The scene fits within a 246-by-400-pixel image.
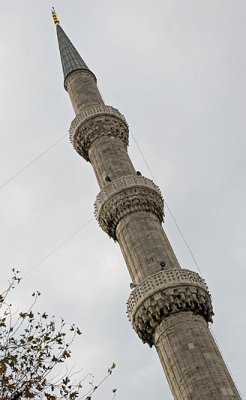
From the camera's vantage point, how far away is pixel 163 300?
14664mm

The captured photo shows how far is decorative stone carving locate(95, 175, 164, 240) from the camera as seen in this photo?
17219mm

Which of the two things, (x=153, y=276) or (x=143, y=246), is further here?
(x=143, y=246)

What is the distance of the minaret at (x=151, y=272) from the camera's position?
44.1ft

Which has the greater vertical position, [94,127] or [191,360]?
[94,127]

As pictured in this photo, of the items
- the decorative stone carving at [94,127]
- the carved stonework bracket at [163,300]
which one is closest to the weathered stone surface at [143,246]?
the carved stonework bracket at [163,300]

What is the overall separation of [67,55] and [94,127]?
6.02 metres

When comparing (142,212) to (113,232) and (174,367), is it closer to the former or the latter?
(113,232)

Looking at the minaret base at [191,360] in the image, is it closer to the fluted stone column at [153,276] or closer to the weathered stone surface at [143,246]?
the fluted stone column at [153,276]

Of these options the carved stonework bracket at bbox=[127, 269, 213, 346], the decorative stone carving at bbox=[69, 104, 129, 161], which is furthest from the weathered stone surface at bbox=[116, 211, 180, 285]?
the decorative stone carving at bbox=[69, 104, 129, 161]

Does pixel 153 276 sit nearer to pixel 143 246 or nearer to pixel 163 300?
pixel 163 300

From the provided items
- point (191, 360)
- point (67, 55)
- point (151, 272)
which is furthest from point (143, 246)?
point (67, 55)

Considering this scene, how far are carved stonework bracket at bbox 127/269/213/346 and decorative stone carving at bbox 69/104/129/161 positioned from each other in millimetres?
6724

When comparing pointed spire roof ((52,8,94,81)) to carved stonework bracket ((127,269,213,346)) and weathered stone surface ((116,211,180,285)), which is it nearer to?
weathered stone surface ((116,211,180,285))

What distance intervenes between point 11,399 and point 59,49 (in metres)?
19.5
